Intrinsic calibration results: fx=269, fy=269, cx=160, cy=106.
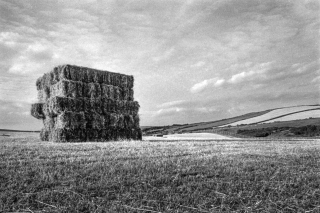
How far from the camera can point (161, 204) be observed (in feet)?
10.6

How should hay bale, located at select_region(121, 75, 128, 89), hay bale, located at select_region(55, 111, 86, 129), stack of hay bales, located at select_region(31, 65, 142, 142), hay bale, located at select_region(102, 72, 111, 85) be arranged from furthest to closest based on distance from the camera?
hay bale, located at select_region(121, 75, 128, 89) < hay bale, located at select_region(102, 72, 111, 85) < stack of hay bales, located at select_region(31, 65, 142, 142) < hay bale, located at select_region(55, 111, 86, 129)

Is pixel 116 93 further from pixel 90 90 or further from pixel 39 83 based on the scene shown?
pixel 39 83

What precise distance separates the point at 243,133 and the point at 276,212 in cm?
3055

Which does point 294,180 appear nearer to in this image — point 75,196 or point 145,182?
point 145,182

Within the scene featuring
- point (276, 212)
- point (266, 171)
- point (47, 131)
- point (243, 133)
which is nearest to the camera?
point (276, 212)

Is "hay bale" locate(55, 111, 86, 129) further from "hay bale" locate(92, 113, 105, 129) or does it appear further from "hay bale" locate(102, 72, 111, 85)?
"hay bale" locate(102, 72, 111, 85)

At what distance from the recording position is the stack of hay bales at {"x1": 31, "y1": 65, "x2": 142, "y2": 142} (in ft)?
52.6

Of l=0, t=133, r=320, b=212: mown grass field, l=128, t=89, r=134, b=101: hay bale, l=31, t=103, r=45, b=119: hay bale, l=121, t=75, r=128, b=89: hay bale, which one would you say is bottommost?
l=0, t=133, r=320, b=212: mown grass field

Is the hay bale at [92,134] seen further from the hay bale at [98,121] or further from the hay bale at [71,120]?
the hay bale at [71,120]

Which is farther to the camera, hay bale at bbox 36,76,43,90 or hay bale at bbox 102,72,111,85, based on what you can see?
hay bale at bbox 36,76,43,90

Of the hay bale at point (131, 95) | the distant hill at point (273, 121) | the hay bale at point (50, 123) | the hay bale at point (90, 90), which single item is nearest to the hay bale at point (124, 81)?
the hay bale at point (131, 95)

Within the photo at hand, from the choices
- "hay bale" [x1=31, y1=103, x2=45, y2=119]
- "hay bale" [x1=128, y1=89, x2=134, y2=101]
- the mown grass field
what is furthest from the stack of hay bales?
the mown grass field

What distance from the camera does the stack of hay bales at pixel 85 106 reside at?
631 inches

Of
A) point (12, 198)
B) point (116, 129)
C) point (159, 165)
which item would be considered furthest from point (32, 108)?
point (12, 198)
